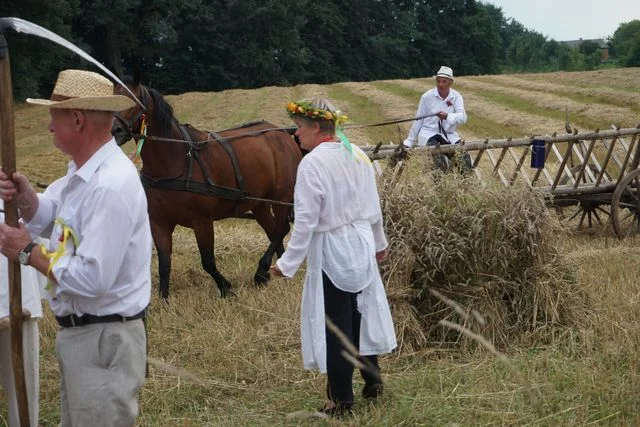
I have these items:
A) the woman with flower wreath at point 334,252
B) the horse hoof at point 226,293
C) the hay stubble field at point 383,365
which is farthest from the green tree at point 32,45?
the woman with flower wreath at point 334,252

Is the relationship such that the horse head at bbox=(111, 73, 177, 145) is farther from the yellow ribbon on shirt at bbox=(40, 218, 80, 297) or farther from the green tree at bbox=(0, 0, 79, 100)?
the green tree at bbox=(0, 0, 79, 100)

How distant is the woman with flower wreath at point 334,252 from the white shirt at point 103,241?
1396mm

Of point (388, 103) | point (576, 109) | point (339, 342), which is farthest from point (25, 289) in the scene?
point (388, 103)

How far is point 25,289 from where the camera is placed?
4594 millimetres

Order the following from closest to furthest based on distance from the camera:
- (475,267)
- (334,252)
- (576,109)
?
(334,252) < (475,267) < (576,109)

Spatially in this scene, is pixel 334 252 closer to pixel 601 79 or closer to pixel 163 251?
pixel 163 251

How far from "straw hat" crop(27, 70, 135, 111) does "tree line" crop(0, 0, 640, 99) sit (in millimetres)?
27016

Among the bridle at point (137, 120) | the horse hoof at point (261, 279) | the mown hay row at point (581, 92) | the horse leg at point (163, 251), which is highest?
the bridle at point (137, 120)

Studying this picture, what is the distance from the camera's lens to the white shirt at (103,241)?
3221mm

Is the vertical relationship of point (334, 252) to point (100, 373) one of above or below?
above

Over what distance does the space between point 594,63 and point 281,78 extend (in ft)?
101

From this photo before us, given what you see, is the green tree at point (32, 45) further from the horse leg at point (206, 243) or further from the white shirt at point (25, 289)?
the white shirt at point (25, 289)

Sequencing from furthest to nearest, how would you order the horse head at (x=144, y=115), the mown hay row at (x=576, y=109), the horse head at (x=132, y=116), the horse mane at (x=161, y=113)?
the mown hay row at (x=576, y=109) < the horse mane at (x=161, y=113) < the horse head at (x=144, y=115) < the horse head at (x=132, y=116)

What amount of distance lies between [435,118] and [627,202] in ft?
9.57
